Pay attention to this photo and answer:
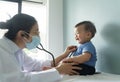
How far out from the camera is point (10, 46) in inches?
48.9

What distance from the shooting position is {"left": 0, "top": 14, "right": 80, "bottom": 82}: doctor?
3.76ft

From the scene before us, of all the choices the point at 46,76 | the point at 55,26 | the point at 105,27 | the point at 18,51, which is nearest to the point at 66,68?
the point at 46,76

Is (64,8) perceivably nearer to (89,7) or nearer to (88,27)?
(89,7)

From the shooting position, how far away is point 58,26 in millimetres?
1995

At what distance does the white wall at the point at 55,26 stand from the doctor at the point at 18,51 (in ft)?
1.88

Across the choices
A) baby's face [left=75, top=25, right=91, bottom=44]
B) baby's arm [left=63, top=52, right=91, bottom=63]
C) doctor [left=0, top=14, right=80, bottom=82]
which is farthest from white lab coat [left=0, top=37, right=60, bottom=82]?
baby's face [left=75, top=25, right=91, bottom=44]

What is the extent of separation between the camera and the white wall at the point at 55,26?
1949 millimetres

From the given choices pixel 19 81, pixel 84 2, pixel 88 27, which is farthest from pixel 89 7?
pixel 19 81

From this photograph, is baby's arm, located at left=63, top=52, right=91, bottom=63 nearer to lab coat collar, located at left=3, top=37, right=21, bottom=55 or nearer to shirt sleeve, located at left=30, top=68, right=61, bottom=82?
shirt sleeve, located at left=30, top=68, right=61, bottom=82

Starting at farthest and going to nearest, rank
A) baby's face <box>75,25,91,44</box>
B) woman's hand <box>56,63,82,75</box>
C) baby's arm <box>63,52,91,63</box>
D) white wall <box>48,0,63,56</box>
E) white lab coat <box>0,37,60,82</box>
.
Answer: white wall <box>48,0,63,56</box> < baby's face <box>75,25,91,44</box> < baby's arm <box>63,52,91,63</box> < woman's hand <box>56,63,82,75</box> < white lab coat <box>0,37,60,82</box>

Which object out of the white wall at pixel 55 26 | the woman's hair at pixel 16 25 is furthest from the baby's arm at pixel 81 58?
the white wall at pixel 55 26

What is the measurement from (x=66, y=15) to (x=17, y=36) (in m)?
0.78

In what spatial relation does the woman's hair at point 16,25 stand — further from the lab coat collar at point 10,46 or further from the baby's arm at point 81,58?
the baby's arm at point 81,58

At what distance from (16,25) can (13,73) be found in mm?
282
